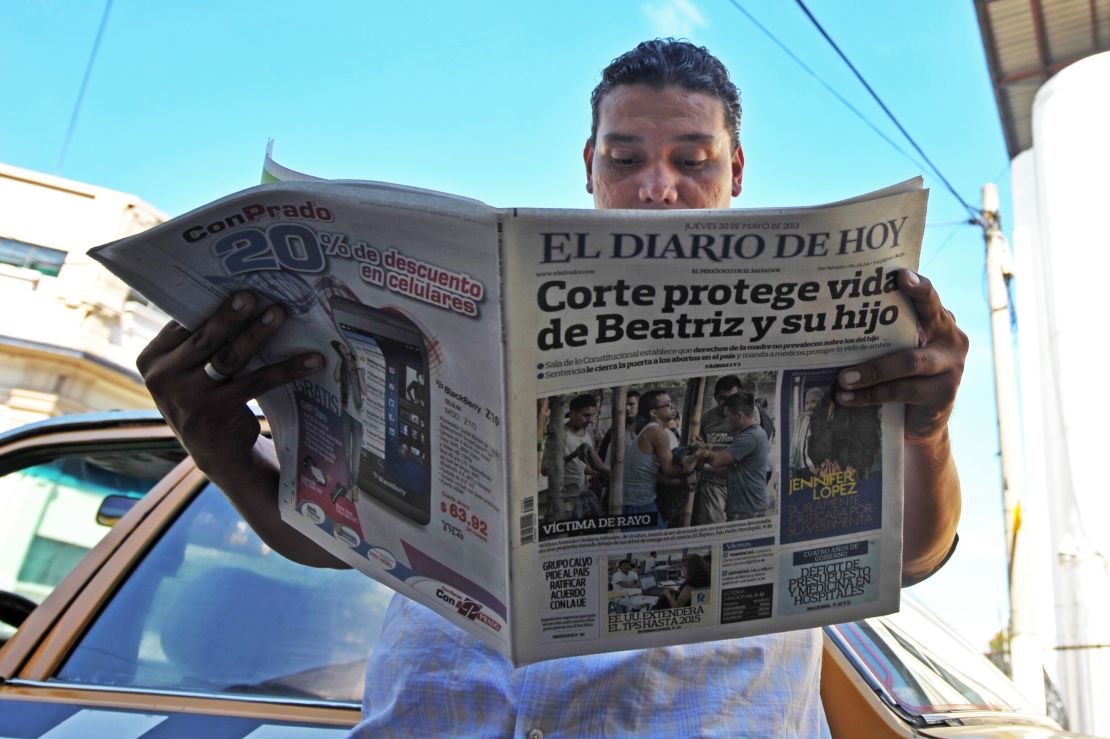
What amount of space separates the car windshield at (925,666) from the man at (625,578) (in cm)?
76

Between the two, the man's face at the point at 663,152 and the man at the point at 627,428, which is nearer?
the man at the point at 627,428

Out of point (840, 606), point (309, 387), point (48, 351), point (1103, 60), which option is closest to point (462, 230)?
point (309, 387)

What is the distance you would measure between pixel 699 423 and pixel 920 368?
0.88 ft

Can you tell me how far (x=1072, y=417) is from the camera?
10.6m

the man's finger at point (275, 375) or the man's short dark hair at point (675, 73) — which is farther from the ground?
the man's short dark hair at point (675, 73)

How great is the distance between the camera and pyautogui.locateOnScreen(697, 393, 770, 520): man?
1.11m

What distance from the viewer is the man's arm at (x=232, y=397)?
3.92 feet

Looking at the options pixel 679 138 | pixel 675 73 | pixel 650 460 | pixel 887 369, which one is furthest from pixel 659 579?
pixel 675 73

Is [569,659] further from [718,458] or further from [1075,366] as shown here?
[1075,366]

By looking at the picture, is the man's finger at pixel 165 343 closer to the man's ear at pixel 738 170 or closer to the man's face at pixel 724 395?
the man's face at pixel 724 395

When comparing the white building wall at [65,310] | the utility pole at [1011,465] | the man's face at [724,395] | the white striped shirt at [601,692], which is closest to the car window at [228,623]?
the white striped shirt at [601,692]

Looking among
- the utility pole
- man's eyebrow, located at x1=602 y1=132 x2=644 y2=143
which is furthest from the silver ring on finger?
the utility pole

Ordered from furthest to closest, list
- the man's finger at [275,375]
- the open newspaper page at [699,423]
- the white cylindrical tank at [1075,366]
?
the white cylindrical tank at [1075,366] < the man's finger at [275,375] < the open newspaper page at [699,423]

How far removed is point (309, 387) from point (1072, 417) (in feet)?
37.0
